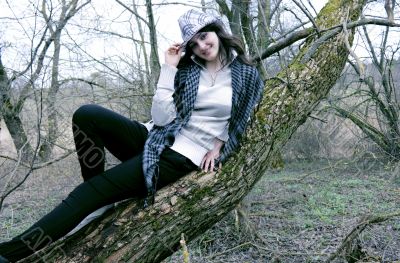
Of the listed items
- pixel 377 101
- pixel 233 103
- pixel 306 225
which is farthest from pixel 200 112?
pixel 377 101

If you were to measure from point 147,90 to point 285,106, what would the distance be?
2.55m

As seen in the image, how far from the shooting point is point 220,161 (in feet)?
7.63

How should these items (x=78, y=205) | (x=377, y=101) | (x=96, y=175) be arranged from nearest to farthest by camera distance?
(x=78, y=205)
(x=96, y=175)
(x=377, y=101)

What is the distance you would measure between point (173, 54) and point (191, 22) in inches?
8.4

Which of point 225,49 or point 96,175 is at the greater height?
point 225,49

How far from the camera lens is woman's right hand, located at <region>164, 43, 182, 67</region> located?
2332mm

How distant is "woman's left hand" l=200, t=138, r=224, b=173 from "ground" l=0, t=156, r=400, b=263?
144 cm

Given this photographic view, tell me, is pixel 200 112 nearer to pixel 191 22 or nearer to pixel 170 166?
pixel 170 166

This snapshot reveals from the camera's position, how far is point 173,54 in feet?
7.72

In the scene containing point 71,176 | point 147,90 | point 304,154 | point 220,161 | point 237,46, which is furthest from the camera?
point 304,154

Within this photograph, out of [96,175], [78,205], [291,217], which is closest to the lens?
[78,205]

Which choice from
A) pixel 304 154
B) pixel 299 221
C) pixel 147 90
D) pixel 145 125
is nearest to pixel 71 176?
pixel 147 90

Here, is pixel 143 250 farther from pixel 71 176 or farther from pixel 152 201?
pixel 71 176

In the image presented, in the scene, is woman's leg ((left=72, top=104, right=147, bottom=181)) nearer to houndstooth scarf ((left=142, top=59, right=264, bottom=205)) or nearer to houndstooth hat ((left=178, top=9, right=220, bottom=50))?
houndstooth scarf ((left=142, top=59, right=264, bottom=205))
